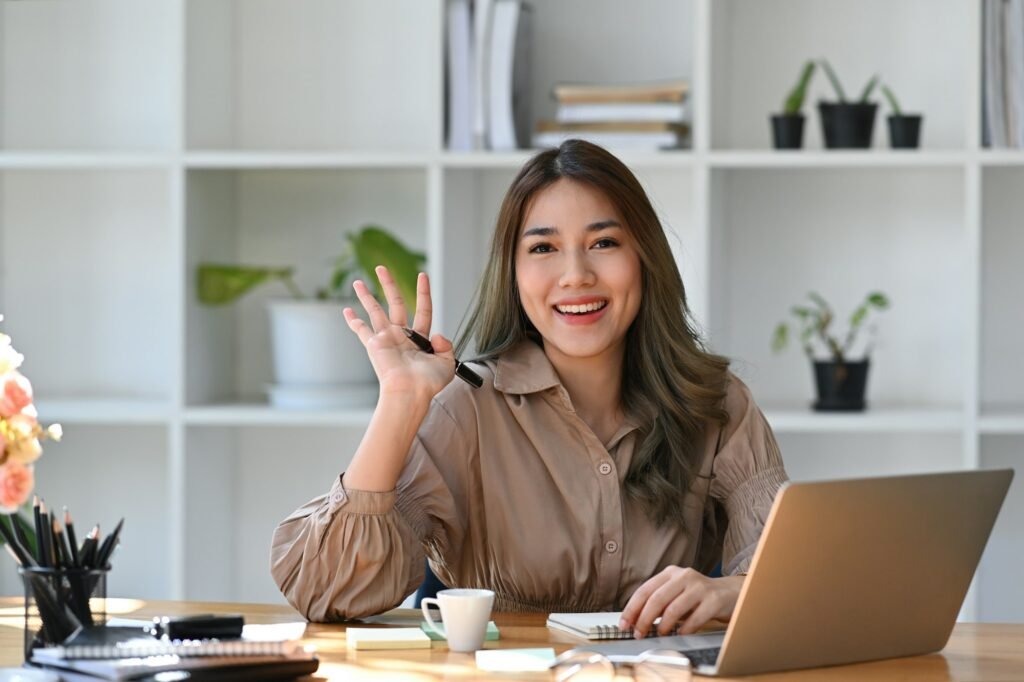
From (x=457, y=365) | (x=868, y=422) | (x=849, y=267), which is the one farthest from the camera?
(x=849, y=267)

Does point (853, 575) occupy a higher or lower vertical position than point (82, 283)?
lower

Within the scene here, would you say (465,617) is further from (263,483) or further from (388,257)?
(263,483)

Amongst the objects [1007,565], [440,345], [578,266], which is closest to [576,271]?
[578,266]

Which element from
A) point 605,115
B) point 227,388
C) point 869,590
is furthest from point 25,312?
point 869,590

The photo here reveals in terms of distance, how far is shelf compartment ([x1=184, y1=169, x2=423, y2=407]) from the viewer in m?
3.28

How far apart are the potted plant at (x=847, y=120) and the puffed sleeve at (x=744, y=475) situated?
103cm

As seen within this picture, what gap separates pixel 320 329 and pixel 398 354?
1295mm

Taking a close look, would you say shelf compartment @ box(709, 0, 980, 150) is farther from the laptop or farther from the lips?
the laptop

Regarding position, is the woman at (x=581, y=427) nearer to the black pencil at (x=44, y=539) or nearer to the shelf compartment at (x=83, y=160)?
the black pencil at (x=44, y=539)

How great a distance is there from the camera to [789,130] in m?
2.92

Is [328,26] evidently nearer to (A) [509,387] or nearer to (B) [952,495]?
(A) [509,387]

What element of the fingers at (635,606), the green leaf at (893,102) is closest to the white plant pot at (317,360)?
the green leaf at (893,102)

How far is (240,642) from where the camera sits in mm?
1348

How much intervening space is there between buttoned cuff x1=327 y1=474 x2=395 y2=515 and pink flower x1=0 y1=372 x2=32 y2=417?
486 mm
